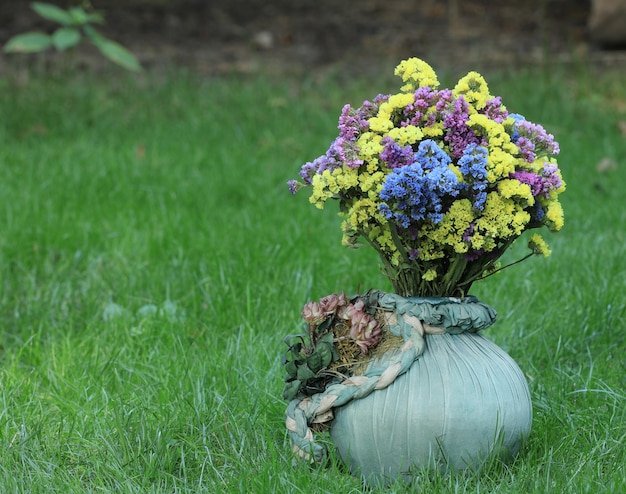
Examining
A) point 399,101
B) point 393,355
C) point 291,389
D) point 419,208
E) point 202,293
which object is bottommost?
point 202,293

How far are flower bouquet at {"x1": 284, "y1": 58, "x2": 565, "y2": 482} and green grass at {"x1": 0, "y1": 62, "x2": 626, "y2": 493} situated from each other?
1.03 feet

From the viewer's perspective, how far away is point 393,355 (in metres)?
2.18

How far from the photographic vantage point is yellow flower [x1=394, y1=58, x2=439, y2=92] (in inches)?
90.6

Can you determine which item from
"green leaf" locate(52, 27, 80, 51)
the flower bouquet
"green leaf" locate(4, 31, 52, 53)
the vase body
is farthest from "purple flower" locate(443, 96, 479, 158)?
"green leaf" locate(4, 31, 52, 53)

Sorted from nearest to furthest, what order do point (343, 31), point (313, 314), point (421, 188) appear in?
point (421, 188)
point (313, 314)
point (343, 31)

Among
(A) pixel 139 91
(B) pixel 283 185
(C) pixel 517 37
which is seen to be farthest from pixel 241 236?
(C) pixel 517 37

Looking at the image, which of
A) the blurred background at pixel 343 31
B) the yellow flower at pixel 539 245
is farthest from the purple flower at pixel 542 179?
the blurred background at pixel 343 31

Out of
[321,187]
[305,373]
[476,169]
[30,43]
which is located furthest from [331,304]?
[30,43]

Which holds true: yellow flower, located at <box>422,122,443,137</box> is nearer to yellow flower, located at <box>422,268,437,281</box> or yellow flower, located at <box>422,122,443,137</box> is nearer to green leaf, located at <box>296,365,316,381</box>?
yellow flower, located at <box>422,268,437,281</box>

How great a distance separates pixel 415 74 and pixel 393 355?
767mm

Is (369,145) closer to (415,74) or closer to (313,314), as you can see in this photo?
(415,74)

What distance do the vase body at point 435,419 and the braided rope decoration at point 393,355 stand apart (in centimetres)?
3

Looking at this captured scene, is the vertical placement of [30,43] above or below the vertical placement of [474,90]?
below

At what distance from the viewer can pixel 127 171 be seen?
5.03 meters
